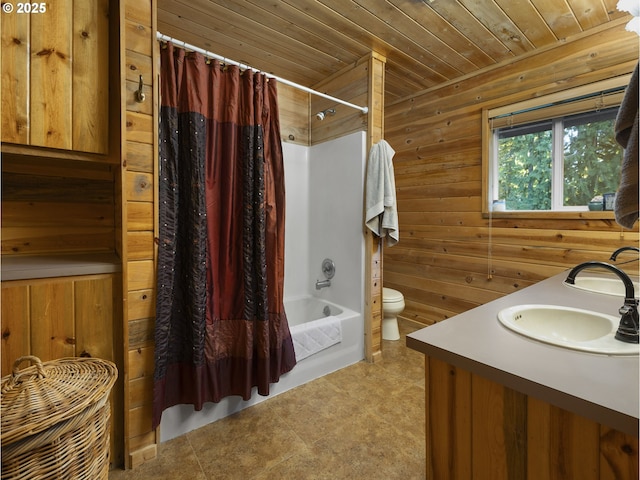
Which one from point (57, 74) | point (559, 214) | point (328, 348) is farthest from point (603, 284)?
point (57, 74)

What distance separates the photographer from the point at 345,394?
6.23 feet

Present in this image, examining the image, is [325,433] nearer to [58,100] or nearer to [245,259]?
[245,259]

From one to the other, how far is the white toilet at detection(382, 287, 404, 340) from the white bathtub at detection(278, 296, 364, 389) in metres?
0.38

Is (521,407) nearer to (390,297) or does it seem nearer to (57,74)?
(57,74)

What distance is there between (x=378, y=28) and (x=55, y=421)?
7.99 ft

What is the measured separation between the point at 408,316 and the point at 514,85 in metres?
2.21

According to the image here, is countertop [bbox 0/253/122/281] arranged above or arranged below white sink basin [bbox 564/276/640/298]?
above

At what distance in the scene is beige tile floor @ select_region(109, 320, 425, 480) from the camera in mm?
1318

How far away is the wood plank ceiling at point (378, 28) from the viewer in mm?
1748

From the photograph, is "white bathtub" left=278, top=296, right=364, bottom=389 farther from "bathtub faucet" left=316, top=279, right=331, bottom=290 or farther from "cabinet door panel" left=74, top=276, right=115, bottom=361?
"cabinet door panel" left=74, top=276, right=115, bottom=361

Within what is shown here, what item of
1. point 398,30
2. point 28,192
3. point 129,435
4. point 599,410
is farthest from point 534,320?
point 28,192

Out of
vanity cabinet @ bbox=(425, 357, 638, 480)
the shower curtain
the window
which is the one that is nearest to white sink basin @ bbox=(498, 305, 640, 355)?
vanity cabinet @ bbox=(425, 357, 638, 480)

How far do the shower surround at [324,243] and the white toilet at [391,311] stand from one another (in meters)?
0.37

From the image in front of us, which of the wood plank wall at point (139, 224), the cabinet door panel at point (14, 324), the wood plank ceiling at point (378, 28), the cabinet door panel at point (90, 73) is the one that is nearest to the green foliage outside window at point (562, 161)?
the wood plank ceiling at point (378, 28)
